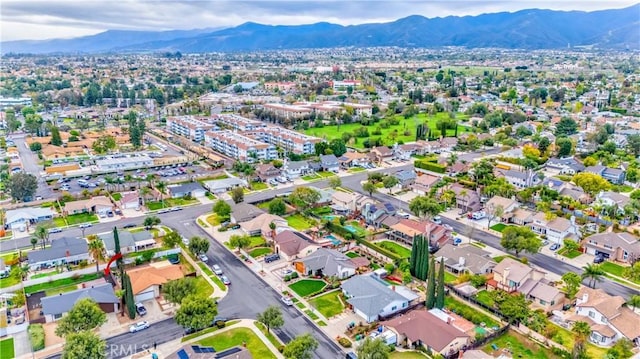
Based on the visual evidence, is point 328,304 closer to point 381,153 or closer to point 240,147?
point 381,153

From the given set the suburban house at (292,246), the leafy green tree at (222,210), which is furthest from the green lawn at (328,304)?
the leafy green tree at (222,210)

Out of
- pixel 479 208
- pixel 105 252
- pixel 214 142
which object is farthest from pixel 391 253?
pixel 214 142

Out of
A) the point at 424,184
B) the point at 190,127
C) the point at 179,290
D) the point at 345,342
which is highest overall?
the point at 190,127

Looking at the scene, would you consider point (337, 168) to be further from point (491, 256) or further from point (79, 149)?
point (79, 149)

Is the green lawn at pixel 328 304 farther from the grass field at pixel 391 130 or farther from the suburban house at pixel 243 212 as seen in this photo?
the grass field at pixel 391 130

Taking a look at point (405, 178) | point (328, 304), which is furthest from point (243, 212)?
point (405, 178)
